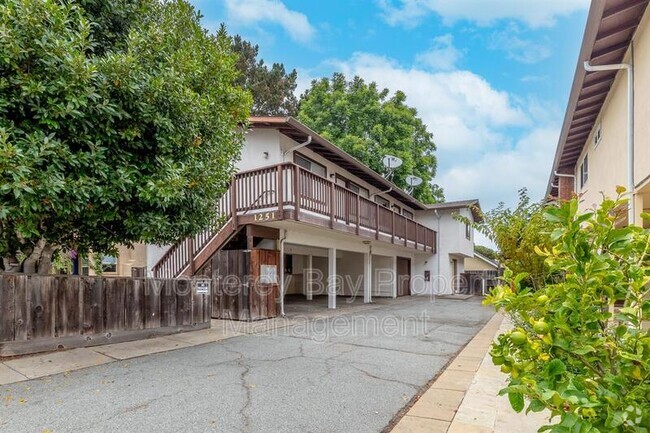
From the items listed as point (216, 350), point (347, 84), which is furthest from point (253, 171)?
point (347, 84)

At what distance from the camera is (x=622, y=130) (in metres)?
6.57

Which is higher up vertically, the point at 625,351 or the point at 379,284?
the point at 625,351

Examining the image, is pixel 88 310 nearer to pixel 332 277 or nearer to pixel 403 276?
pixel 332 277

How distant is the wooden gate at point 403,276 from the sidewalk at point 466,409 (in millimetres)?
15309

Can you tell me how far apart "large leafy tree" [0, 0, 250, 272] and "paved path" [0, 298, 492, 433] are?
2.04 metres

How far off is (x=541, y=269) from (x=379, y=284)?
49.3 feet

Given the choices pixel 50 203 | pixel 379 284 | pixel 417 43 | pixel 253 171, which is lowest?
pixel 379 284

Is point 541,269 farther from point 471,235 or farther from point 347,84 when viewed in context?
point 347,84

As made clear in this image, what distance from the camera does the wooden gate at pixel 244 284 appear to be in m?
9.92

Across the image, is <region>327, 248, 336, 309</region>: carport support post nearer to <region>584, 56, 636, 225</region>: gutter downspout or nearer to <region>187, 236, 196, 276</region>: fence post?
<region>187, 236, 196, 276</region>: fence post

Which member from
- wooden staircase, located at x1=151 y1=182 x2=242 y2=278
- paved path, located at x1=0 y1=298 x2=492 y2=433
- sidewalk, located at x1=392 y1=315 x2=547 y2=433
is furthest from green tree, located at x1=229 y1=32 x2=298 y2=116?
sidewalk, located at x1=392 y1=315 x2=547 y2=433

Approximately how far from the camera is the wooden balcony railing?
9609 millimetres

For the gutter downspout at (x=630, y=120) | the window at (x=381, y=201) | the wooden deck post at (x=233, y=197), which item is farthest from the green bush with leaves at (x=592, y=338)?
the window at (x=381, y=201)

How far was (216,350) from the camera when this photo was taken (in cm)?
675
